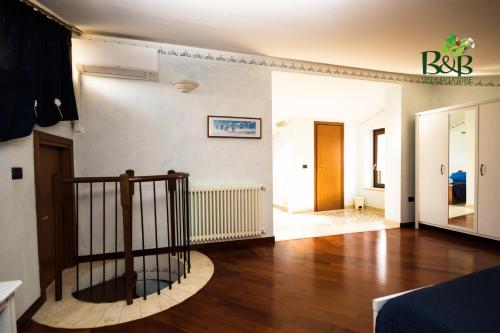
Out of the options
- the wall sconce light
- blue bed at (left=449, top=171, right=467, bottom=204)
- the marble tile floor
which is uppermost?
the wall sconce light

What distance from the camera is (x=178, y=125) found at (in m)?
3.21

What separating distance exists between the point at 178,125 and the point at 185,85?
52cm

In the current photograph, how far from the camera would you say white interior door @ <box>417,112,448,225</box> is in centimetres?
381

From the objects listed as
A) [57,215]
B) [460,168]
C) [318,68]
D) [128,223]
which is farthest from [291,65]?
[57,215]

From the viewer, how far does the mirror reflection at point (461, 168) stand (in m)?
3.54

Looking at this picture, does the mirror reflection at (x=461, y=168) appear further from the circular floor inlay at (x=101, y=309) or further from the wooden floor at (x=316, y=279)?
the circular floor inlay at (x=101, y=309)

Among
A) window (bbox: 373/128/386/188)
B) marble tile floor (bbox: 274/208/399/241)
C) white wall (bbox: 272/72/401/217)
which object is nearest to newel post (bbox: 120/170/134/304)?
marble tile floor (bbox: 274/208/399/241)

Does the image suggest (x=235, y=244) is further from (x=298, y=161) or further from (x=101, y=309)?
(x=298, y=161)

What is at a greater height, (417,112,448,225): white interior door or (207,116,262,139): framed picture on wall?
(207,116,262,139): framed picture on wall

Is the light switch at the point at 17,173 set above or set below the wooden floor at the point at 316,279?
above

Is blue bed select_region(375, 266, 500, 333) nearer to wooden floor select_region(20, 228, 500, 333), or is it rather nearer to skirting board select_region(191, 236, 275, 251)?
wooden floor select_region(20, 228, 500, 333)

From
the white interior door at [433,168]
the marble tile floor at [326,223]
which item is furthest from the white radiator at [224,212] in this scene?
the white interior door at [433,168]

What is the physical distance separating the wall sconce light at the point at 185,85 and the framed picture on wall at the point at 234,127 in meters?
0.44

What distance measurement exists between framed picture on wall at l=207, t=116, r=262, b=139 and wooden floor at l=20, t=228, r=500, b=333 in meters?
1.57
